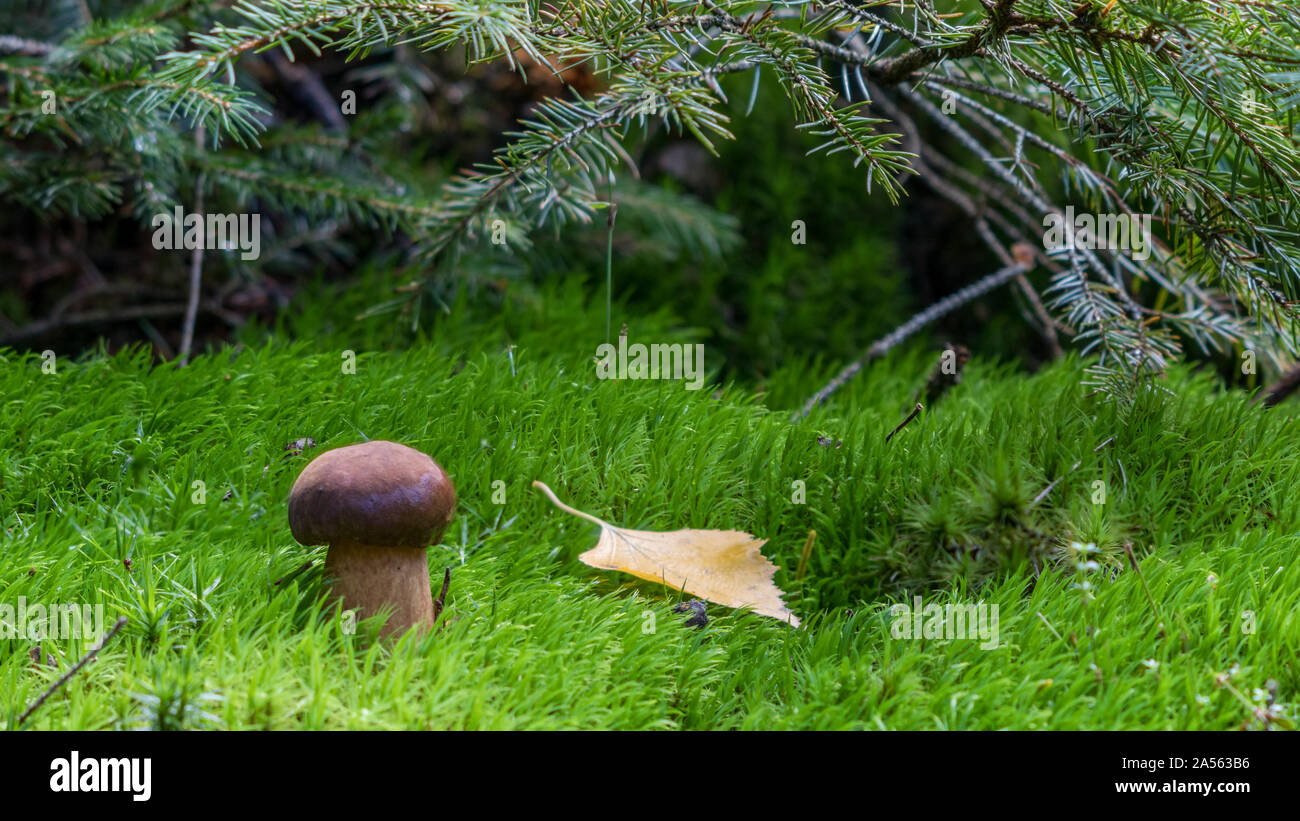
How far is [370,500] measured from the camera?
184 centimetres

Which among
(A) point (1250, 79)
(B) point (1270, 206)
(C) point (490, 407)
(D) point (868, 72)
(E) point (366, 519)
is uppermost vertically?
(D) point (868, 72)

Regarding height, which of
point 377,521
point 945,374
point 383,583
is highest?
point 945,374

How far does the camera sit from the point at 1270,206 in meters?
2.18

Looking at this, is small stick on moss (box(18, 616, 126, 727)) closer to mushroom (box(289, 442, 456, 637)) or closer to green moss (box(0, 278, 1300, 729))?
green moss (box(0, 278, 1300, 729))

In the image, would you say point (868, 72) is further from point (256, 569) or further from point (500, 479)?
point (256, 569)

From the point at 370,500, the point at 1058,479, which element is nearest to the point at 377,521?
the point at 370,500

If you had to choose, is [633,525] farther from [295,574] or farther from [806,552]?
[295,574]

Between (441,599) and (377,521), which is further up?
(377,521)

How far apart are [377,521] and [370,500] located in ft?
0.13

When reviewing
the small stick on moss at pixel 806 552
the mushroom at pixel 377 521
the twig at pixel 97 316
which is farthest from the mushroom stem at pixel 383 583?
the twig at pixel 97 316

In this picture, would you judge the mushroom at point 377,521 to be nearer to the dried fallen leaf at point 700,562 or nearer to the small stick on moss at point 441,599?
the small stick on moss at point 441,599

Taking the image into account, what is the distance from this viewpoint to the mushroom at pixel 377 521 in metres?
1.85

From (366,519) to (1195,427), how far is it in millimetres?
2089
